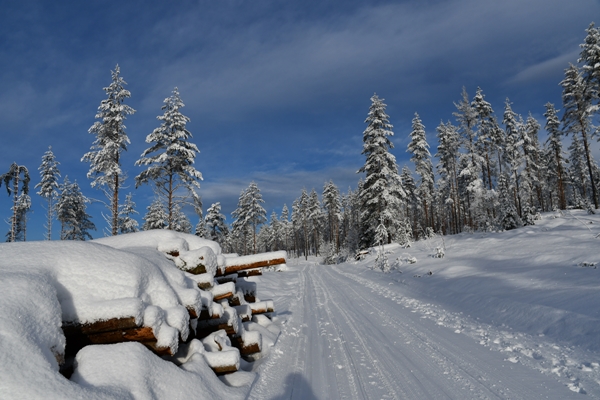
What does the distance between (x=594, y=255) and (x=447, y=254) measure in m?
8.50

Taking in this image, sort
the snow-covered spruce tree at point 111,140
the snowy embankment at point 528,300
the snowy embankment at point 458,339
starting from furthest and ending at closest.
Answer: the snow-covered spruce tree at point 111,140 → the snowy embankment at point 528,300 → the snowy embankment at point 458,339

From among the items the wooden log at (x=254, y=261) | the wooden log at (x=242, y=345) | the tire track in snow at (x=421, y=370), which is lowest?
the tire track in snow at (x=421, y=370)

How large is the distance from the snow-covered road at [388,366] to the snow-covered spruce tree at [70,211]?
38502mm

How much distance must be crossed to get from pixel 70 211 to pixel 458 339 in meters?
43.1

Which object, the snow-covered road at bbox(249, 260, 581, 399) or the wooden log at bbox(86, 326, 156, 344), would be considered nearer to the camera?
the wooden log at bbox(86, 326, 156, 344)

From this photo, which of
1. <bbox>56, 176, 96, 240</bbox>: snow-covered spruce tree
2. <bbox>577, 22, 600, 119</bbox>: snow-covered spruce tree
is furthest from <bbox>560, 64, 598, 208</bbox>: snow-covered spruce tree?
<bbox>56, 176, 96, 240</bbox>: snow-covered spruce tree

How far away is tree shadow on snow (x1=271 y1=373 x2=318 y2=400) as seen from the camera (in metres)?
3.78

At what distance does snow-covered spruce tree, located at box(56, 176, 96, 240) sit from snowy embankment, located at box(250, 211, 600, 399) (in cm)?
3642

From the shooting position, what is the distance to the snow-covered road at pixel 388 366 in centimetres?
376

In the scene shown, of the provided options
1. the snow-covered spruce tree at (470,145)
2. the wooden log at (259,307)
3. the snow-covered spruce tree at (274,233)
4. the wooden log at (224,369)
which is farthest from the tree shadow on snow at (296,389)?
the snow-covered spruce tree at (274,233)

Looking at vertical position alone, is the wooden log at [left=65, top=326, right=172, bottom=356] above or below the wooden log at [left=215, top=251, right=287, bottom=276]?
below

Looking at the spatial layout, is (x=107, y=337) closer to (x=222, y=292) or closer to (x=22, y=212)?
(x=222, y=292)

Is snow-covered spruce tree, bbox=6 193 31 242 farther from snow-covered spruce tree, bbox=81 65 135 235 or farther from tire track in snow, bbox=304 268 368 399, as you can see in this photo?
tire track in snow, bbox=304 268 368 399

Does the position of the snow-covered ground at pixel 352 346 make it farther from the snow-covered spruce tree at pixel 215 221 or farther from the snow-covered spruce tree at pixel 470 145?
the snow-covered spruce tree at pixel 215 221
